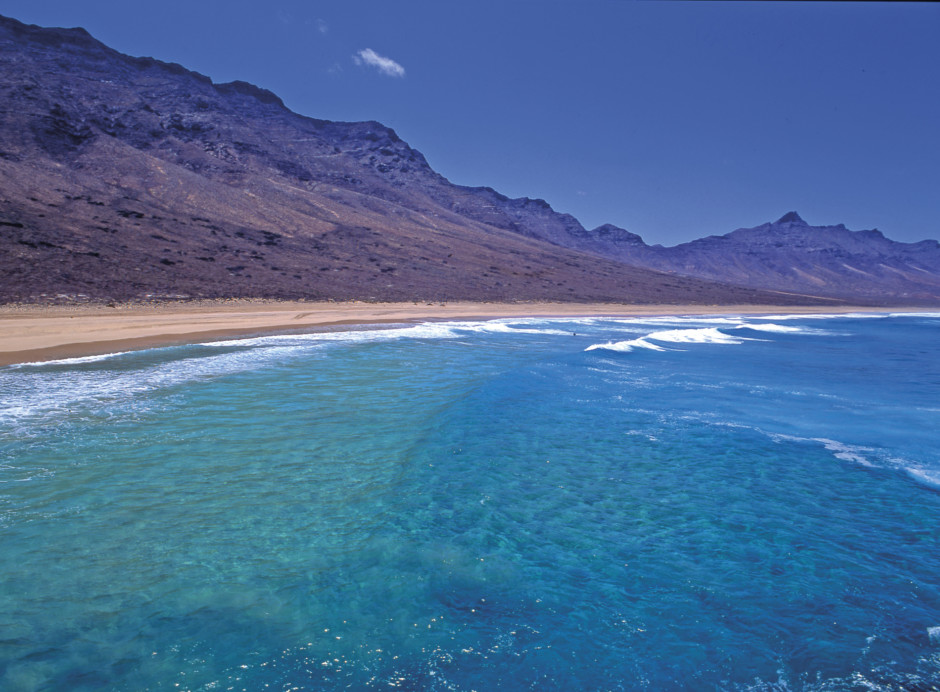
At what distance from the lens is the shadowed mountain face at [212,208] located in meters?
36.5

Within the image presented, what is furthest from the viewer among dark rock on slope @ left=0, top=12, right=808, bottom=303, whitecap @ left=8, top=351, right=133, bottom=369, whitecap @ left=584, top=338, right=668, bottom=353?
dark rock on slope @ left=0, top=12, right=808, bottom=303

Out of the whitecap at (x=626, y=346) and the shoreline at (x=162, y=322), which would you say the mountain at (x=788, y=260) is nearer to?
the shoreline at (x=162, y=322)

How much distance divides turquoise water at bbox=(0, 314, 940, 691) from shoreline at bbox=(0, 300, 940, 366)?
21.0ft

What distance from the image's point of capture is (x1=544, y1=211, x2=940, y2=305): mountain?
497ft

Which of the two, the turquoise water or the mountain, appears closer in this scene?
the turquoise water

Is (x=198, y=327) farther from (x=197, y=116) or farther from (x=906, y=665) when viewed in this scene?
(x=197, y=116)

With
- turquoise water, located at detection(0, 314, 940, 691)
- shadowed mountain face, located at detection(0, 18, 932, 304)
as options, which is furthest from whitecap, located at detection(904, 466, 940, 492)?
shadowed mountain face, located at detection(0, 18, 932, 304)

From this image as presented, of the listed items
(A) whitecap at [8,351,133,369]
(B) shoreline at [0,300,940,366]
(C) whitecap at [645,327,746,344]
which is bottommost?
(A) whitecap at [8,351,133,369]

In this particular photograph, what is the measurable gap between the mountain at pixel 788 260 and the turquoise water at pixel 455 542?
144699 millimetres

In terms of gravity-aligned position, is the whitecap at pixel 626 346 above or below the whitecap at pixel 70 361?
above

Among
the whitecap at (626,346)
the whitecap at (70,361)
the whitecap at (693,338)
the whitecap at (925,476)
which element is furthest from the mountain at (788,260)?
the whitecap at (925,476)

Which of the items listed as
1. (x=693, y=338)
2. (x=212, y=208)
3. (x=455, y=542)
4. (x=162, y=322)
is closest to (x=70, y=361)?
(x=162, y=322)

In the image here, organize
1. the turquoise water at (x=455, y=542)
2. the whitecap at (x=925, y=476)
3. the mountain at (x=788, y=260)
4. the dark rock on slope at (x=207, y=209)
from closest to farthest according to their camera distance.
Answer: the turquoise water at (x=455, y=542) → the whitecap at (x=925, y=476) → the dark rock on slope at (x=207, y=209) → the mountain at (x=788, y=260)

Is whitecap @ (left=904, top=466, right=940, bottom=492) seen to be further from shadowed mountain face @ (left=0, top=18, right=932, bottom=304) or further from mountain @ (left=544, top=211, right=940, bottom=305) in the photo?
mountain @ (left=544, top=211, right=940, bottom=305)
